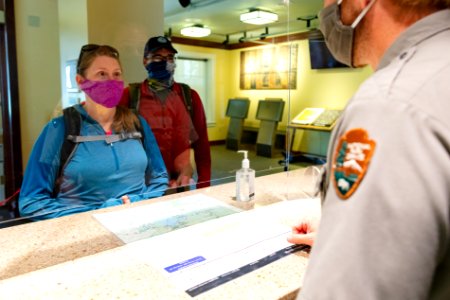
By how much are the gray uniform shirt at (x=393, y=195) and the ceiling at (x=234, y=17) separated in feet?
3.65

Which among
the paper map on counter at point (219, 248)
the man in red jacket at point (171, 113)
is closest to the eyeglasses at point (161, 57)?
the man in red jacket at point (171, 113)

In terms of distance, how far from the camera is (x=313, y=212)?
3.90 feet

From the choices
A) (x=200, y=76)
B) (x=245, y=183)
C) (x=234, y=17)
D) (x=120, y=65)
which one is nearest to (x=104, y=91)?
(x=120, y=65)

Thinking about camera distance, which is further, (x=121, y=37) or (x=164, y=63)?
(x=164, y=63)

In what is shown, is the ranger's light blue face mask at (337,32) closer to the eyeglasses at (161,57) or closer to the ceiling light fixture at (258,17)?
the eyeglasses at (161,57)

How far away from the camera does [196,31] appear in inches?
61.2

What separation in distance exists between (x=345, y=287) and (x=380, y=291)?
4 centimetres

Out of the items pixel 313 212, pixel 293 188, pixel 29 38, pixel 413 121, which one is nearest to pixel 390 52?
pixel 413 121

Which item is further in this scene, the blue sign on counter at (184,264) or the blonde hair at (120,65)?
the blonde hair at (120,65)

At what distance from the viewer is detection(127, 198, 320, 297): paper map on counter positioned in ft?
2.76

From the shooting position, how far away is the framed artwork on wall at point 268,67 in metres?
1.81

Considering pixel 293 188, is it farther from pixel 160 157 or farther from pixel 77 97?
pixel 77 97

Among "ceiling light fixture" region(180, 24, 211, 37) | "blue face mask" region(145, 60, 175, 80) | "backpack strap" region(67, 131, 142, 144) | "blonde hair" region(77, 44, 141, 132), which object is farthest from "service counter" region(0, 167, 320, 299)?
"ceiling light fixture" region(180, 24, 211, 37)

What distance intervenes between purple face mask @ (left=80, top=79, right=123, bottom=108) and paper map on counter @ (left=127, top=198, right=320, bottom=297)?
0.55 metres
